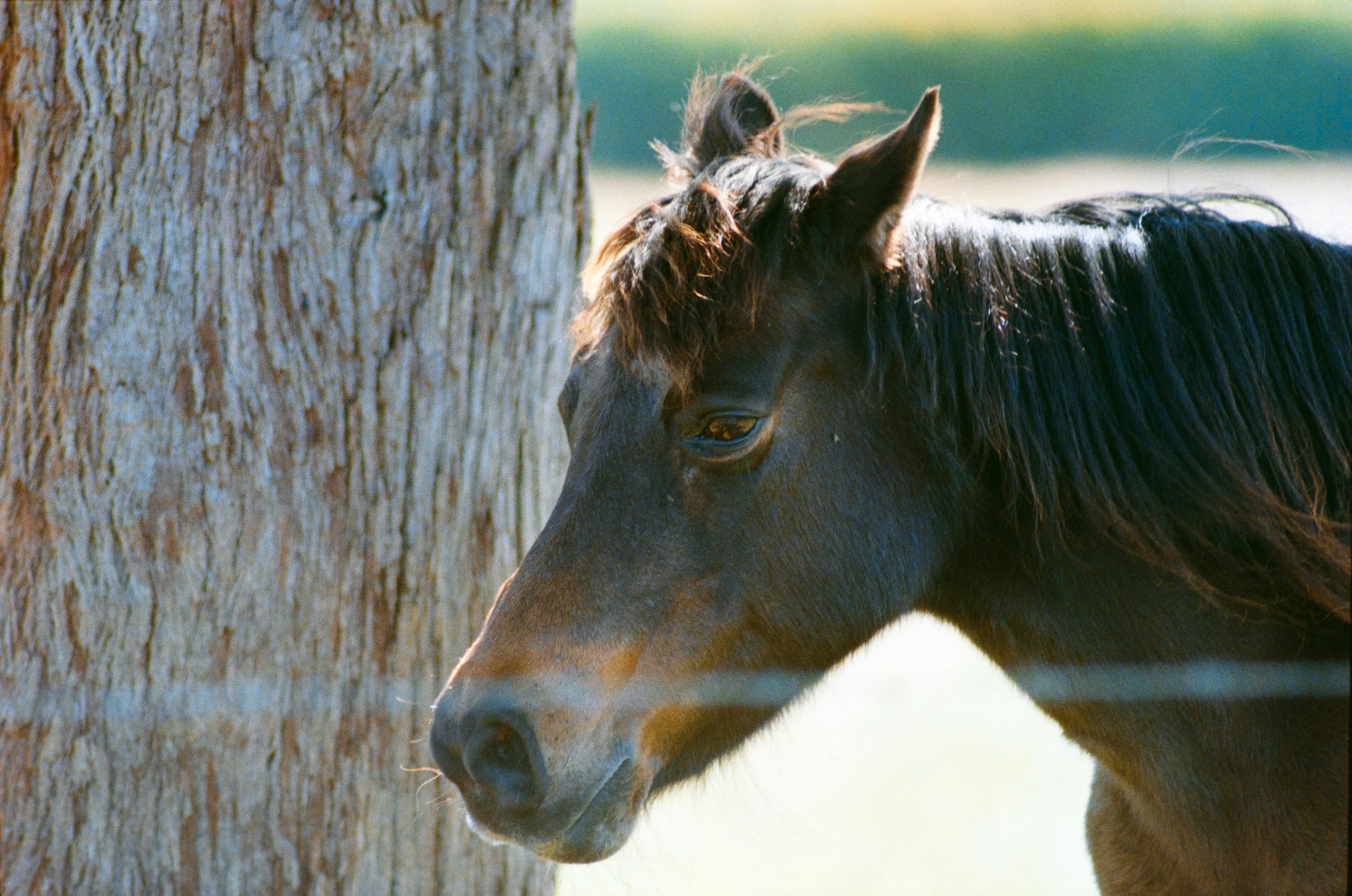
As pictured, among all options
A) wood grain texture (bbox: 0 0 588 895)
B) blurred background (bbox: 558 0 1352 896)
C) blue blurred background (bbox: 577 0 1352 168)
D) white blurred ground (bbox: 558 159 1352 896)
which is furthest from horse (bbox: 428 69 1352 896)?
blue blurred background (bbox: 577 0 1352 168)

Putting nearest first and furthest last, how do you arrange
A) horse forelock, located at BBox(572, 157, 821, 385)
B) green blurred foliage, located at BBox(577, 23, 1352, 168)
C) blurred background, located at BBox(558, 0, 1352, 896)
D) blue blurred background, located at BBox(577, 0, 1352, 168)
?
horse forelock, located at BBox(572, 157, 821, 385) < blurred background, located at BBox(558, 0, 1352, 896) < green blurred foliage, located at BBox(577, 23, 1352, 168) < blue blurred background, located at BBox(577, 0, 1352, 168)

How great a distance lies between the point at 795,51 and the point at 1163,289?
12969 mm

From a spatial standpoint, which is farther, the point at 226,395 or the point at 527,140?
the point at 527,140

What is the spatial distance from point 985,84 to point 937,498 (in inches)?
498

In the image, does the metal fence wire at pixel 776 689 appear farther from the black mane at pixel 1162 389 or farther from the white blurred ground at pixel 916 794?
the white blurred ground at pixel 916 794

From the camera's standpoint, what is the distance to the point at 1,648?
98.6 inches

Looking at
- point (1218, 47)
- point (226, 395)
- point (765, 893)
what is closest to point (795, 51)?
point (1218, 47)

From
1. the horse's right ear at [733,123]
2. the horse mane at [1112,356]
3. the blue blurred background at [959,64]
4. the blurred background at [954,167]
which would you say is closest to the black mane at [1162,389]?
the horse mane at [1112,356]

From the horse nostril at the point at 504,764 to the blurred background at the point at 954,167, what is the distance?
42 cm

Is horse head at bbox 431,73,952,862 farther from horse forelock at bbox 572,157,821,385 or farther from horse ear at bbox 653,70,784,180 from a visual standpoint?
horse ear at bbox 653,70,784,180

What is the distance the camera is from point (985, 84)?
520 inches

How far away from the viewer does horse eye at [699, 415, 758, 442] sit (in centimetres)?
194

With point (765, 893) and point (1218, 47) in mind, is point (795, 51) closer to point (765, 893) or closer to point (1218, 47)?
point (1218, 47)

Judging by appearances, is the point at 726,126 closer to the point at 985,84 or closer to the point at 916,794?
the point at 916,794
